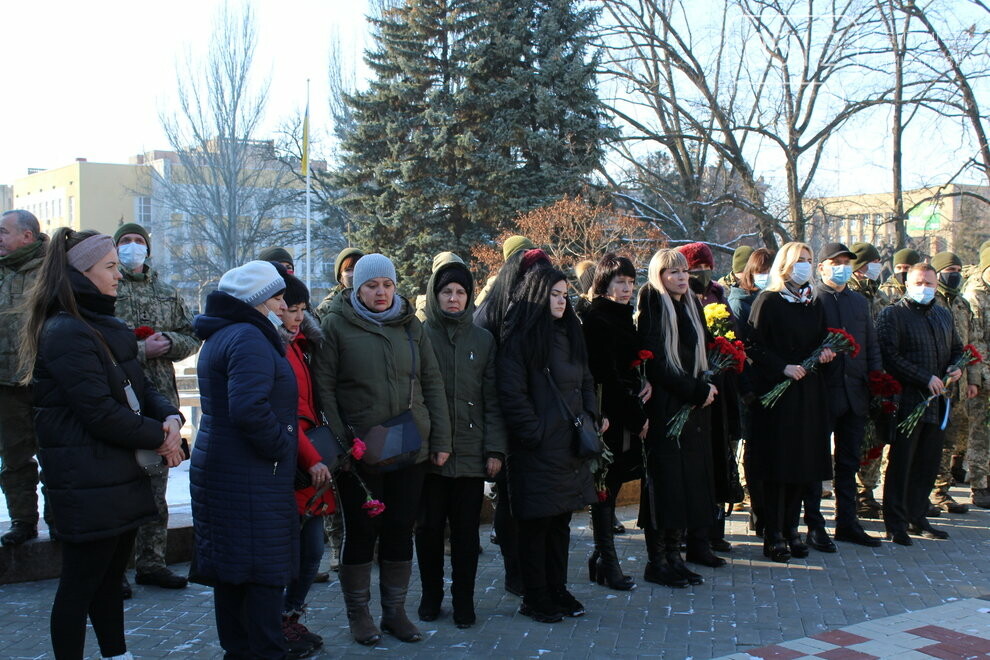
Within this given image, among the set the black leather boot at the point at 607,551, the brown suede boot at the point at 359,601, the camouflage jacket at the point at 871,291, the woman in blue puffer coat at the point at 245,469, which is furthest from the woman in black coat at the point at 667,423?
the camouflage jacket at the point at 871,291

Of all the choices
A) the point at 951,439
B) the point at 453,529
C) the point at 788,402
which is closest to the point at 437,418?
the point at 453,529

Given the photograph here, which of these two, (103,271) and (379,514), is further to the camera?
(379,514)

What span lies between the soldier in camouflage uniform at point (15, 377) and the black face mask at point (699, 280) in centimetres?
463

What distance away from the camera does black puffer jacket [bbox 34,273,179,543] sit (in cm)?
385

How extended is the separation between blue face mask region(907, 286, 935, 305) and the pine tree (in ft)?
58.1

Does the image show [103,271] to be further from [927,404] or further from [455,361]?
[927,404]

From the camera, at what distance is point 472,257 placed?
26.2 metres

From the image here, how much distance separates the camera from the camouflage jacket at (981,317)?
8.49m

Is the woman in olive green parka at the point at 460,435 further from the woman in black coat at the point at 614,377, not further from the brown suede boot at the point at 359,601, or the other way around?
the woman in black coat at the point at 614,377

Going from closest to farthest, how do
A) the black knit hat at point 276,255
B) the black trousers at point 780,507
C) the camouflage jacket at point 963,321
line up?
the black knit hat at point 276,255, the black trousers at point 780,507, the camouflage jacket at point 963,321

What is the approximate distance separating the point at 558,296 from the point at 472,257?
69.3 ft

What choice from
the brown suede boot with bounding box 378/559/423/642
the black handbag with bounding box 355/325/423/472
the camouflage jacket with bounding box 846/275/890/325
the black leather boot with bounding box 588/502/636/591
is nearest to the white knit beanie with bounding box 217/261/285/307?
the black handbag with bounding box 355/325/423/472

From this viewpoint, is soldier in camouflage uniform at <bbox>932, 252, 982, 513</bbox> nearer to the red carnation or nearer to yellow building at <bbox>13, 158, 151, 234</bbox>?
the red carnation

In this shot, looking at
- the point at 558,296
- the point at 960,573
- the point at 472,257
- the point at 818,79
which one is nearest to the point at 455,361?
the point at 558,296
